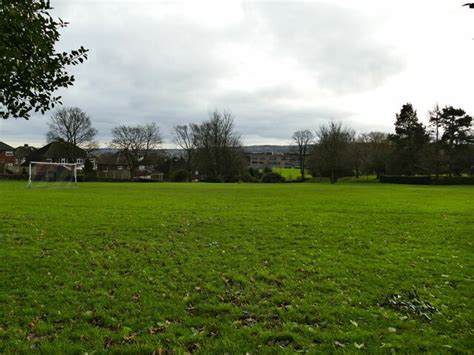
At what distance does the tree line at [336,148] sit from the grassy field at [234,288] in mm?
60774

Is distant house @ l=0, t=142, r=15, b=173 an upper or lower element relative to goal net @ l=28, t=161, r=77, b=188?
upper

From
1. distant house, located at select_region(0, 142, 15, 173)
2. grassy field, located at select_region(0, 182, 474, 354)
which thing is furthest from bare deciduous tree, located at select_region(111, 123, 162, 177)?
grassy field, located at select_region(0, 182, 474, 354)

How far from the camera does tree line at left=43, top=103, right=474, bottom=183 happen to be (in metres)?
66.2

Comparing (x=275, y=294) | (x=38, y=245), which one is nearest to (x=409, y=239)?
(x=275, y=294)

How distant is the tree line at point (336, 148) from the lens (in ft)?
217

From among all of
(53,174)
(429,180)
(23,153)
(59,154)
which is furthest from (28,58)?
(23,153)

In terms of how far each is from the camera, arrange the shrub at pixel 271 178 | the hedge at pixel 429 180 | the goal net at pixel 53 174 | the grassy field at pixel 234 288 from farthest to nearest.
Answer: the shrub at pixel 271 178 → the hedge at pixel 429 180 → the goal net at pixel 53 174 → the grassy field at pixel 234 288

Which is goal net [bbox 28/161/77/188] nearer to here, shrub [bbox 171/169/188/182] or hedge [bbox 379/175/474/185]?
shrub [bbox 171/169/188/182]

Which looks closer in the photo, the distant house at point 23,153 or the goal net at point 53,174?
the goal net at point 53,174

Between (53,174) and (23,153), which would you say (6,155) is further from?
(53,174)

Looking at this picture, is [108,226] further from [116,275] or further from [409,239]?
[409,239]

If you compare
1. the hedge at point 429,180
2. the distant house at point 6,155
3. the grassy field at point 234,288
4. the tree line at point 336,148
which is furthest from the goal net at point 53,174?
the hedge at point 429,180

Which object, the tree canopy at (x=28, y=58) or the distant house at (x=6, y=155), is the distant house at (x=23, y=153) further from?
the tree canopy at (x=28, y=58)

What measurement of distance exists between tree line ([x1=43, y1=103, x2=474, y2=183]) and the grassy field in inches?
2393
